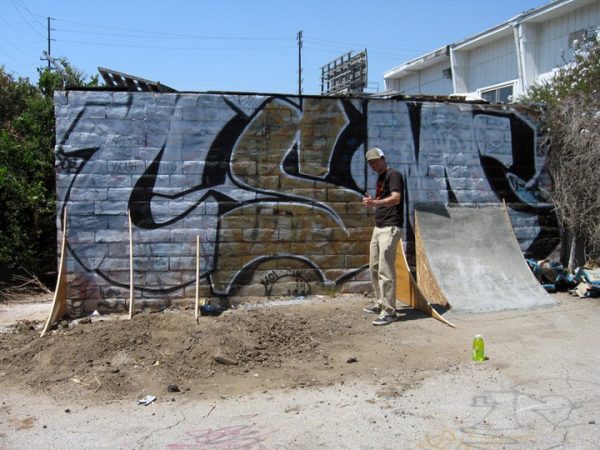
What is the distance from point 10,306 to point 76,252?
1397 mm

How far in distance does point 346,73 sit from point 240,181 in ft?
81.5

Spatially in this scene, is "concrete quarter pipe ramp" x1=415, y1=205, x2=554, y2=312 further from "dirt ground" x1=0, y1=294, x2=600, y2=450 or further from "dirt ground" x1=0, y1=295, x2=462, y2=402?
"dirt ground" x1=0, y1=295, x2=462, y2=402

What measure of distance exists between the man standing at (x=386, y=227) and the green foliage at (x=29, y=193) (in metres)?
4.57

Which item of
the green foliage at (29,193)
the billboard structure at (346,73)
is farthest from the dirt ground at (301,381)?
the billboard structure at (346,73)

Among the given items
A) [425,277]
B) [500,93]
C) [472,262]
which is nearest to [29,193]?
[425,277]

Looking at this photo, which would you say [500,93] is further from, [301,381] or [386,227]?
[301,381]

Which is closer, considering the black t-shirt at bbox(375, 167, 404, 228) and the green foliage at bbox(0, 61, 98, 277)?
the black t-shirt at bbox(375, 167, 404, 228)

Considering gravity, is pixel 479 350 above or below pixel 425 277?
below

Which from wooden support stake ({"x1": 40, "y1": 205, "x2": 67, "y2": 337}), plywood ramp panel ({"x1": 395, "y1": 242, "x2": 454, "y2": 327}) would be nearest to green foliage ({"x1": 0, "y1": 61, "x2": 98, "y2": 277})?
wooden support stake ({"x1": 40, "y1": 205, "x2": 67, "y2": 337})

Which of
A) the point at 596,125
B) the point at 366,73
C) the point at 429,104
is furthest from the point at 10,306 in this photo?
the point at 366,73

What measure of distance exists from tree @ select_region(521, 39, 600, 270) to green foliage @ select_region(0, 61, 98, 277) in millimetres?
7034

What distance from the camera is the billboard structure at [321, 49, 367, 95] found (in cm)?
2789

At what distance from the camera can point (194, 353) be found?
16.2 ft

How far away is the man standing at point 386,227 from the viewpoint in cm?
596
